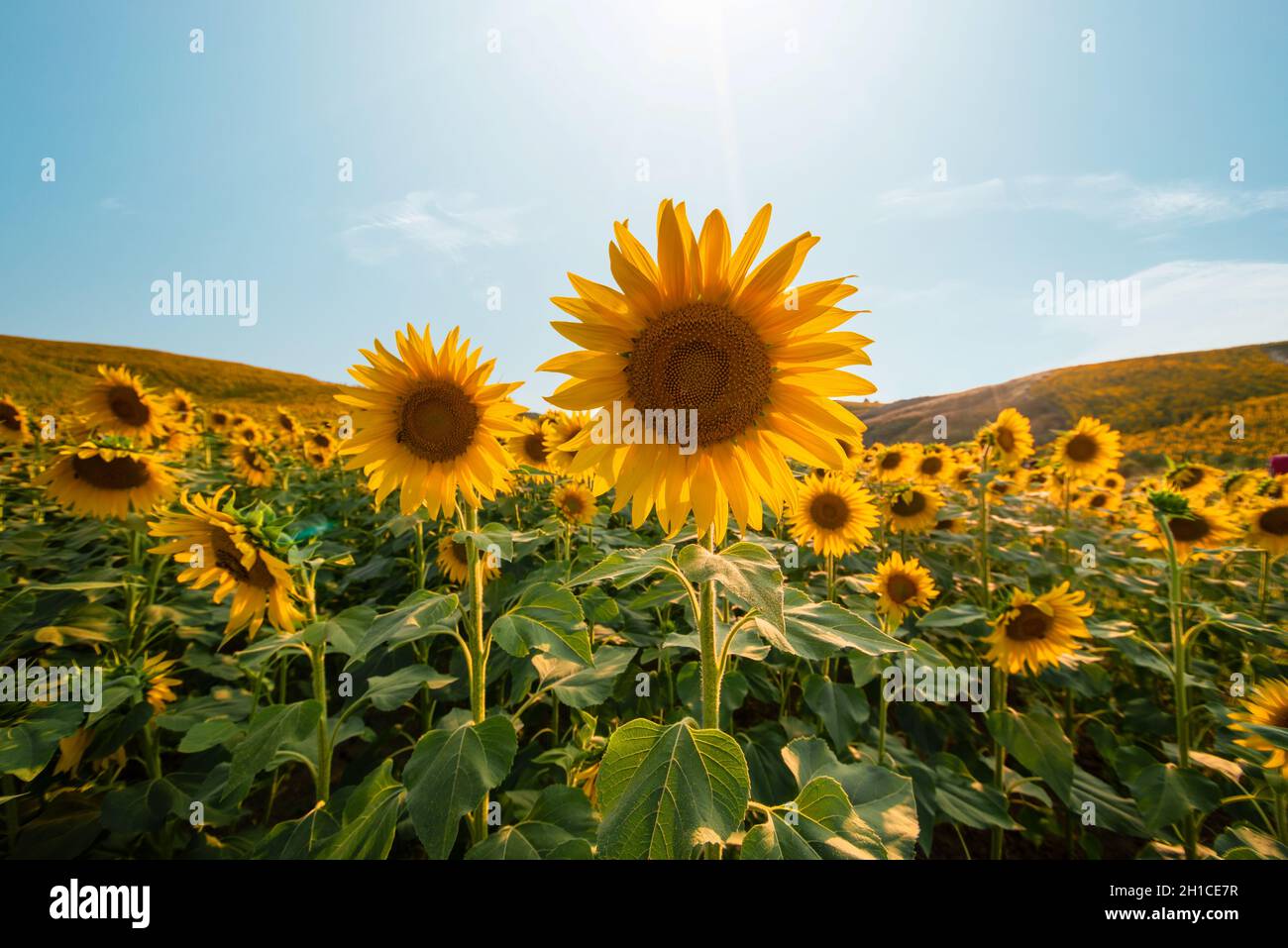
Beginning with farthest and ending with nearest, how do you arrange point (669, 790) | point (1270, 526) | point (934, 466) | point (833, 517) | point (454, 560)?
1. point (934, 466)
2. point (833, 517)
3. point (1270, 526)
4. point (454, 560)
5. point (669, 790)

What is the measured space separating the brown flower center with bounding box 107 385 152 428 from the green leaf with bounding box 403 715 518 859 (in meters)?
5.32

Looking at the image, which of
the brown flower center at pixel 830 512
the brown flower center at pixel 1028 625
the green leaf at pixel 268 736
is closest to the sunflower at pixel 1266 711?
the brown flower center at pixel 1028 625

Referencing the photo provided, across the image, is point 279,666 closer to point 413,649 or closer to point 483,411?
point 413,649

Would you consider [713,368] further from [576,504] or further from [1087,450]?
[1087,450]

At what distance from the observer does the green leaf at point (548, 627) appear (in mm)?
1773

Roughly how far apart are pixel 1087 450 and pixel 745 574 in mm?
7071

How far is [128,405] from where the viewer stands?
476 centimetres

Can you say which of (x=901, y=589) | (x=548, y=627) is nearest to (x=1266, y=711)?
(x=901, y=589)

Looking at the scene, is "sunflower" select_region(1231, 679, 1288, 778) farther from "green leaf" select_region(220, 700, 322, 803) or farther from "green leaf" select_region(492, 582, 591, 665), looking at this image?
"green leaf" select_region(220, 700, 322, 803)

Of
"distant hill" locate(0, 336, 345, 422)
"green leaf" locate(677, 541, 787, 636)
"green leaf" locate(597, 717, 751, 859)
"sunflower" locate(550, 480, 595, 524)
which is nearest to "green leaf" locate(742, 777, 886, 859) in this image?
"green leaf" locate(597, 717, 751, 859)

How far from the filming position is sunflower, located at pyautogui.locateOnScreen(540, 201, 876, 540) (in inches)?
62.7

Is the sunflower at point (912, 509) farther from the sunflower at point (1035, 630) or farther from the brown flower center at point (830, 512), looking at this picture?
the sunflower at point (1035, 630)
